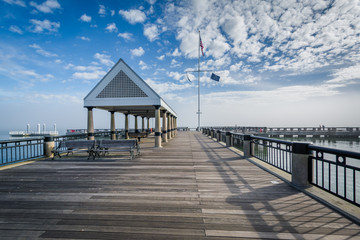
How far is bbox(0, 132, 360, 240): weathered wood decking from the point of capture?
256cm

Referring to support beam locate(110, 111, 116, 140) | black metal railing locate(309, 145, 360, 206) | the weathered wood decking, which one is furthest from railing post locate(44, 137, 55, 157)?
black metal railing locate(309, 145, 360, 206)

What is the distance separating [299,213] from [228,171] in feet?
8.93

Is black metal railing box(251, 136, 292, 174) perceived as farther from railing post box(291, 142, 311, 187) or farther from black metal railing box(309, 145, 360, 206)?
black metal railing box(309, 145, 360, 206)

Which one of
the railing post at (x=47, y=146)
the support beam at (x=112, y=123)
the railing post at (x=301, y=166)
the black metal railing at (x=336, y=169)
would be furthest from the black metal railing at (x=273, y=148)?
the support beam at (x=112, y=123)

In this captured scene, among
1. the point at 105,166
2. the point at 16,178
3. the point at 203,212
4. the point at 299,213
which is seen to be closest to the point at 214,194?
the point at 203,212

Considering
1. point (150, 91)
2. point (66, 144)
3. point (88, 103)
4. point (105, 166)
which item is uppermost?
point (150, 91)

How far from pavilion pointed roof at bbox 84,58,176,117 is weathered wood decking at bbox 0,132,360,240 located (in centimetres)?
734

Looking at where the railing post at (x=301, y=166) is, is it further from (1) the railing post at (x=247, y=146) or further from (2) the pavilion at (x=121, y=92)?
(2) the pavilion at (x=121, y=92)

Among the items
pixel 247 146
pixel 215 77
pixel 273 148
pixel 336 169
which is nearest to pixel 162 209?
pixel 336 169

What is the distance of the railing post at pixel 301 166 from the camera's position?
13.9 ft

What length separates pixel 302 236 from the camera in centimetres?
246

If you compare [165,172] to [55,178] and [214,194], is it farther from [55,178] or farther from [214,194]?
[55,178]

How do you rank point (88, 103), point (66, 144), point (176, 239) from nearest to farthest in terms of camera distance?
point (176, 239) < point (66, 144) < point (88, 103)

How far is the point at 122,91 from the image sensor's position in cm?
1210
